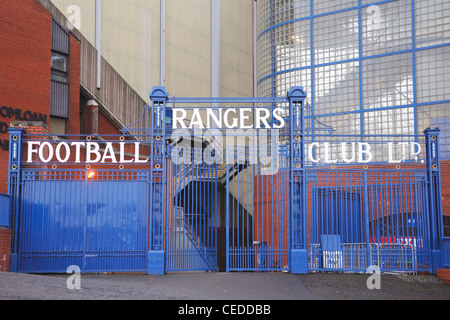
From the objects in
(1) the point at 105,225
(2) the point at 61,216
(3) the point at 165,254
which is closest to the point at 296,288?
(3) the point at 165,254

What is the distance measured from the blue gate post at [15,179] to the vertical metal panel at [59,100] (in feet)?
29.2

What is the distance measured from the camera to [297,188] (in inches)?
553

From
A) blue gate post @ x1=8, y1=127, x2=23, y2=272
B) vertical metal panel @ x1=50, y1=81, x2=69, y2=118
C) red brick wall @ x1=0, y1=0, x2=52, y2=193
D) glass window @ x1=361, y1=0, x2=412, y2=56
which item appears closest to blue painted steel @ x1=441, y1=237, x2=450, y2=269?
blue gate post @ x1=8, y1=127, x2=23, y2=272

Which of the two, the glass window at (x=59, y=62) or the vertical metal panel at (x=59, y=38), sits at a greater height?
the vertical metal panel at (x=59, y=38)

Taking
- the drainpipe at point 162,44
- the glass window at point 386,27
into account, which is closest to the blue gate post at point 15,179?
the glass window at point 386,27

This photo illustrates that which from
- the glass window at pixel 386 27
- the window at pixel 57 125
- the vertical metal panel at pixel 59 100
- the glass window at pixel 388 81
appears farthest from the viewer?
the window at pixel 57 125

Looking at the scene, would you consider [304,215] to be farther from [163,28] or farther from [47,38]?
[163,28]

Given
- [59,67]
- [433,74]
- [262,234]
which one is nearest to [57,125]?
[59,67]

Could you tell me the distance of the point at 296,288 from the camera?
1172 centimetres

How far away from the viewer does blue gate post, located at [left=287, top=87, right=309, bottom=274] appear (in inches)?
537

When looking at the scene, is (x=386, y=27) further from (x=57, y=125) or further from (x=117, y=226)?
(x=117, y=226)

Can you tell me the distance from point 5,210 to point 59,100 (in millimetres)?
10472

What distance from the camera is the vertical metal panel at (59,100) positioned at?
74.3ft
